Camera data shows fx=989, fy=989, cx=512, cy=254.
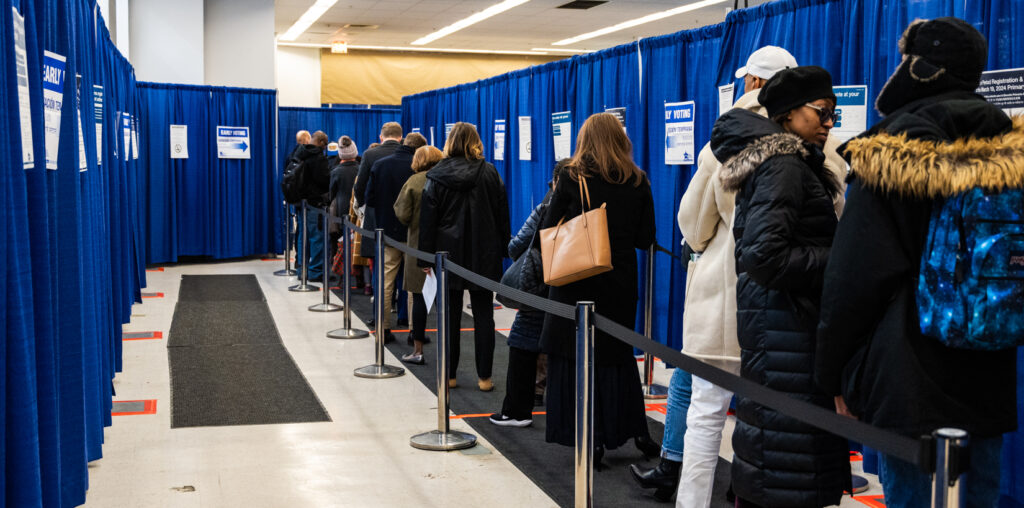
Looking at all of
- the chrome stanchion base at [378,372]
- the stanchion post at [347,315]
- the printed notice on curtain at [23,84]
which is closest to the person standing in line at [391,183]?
the stanchion post at [347,315]

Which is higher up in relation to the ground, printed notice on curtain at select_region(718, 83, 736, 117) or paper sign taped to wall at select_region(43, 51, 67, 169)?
printed notice on curtain at select_region(718, 83, 736, 117)

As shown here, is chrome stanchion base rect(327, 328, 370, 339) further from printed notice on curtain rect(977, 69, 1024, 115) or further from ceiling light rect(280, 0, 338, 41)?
ceiling light rect(280, 0, 338, 41)

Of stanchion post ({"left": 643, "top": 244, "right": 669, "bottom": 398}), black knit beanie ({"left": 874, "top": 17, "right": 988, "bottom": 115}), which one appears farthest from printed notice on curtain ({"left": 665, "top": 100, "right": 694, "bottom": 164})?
black knit beanie ({"left": 874, "top": 17, "right": 988, "bottom": 115})

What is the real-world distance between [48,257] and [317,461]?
180 cm

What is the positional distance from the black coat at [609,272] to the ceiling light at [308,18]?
40.5ft

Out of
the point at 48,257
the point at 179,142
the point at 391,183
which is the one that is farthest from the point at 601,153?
the point at 179,142

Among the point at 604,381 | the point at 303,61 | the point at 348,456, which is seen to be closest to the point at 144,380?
the point at 348,456

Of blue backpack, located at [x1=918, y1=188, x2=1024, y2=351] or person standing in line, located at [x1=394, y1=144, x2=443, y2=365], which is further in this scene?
person standing in line, located at [x1=394, y1=144, x2=443, y2=365]

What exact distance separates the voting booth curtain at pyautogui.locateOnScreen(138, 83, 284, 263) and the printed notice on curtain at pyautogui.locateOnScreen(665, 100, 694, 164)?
7.88 m

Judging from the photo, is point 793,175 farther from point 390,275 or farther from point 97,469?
point 390,275

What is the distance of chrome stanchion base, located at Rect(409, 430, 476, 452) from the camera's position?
4.37m

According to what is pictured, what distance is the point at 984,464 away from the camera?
6.59 feet

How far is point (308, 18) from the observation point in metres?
17.1

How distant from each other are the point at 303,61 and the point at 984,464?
2056 centimetres
